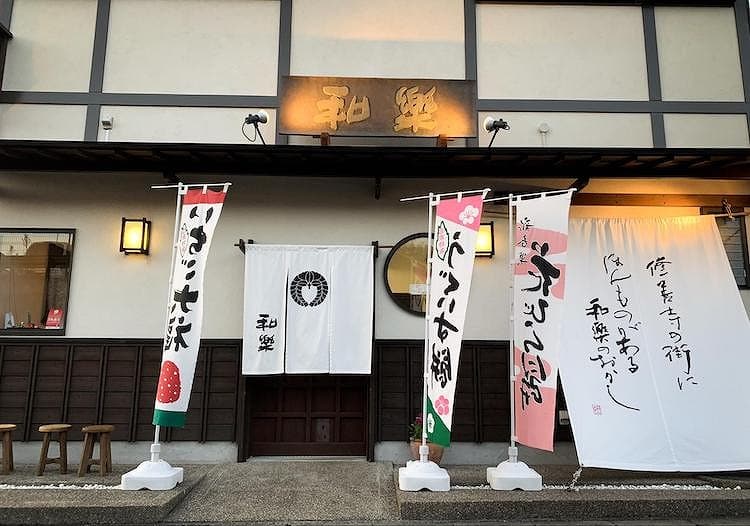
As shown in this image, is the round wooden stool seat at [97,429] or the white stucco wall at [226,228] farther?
the white stucco wall at [226,228]

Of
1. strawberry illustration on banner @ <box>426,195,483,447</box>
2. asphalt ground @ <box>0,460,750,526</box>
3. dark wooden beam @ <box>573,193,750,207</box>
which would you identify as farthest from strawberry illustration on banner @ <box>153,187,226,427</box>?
dark wooden beam @ <box>573,193,750,207</box>

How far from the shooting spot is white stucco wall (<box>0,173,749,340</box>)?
710cm

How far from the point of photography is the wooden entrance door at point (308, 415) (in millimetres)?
7074

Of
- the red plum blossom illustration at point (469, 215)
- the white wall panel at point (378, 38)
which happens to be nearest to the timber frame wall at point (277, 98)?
the white wall panel at point (378, 38)

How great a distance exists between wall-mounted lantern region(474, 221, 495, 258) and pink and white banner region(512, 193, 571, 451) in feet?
5.17

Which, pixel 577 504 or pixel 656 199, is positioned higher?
pixel 656 199

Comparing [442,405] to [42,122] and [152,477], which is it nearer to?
[152,477]

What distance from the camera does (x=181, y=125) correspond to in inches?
297

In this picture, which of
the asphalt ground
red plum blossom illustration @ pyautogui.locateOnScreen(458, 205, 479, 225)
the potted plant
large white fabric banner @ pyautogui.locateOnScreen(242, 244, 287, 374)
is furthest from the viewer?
large white fabric banner @ pyautogui.locateOnScreen(242, 244, 287, 374)

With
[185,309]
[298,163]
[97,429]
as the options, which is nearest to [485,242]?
[298,163]

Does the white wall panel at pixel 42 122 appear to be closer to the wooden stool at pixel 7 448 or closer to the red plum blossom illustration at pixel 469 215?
the wooden stool at pixel 7 448

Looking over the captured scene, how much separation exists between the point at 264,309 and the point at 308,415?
1.67 m

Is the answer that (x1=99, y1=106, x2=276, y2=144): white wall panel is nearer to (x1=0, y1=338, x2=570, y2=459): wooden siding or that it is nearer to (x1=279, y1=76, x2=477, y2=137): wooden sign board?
(x1=279, y1=76, x2=477, y2=137): wooden sign board

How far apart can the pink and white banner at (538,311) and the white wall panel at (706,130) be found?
11.5 ft
